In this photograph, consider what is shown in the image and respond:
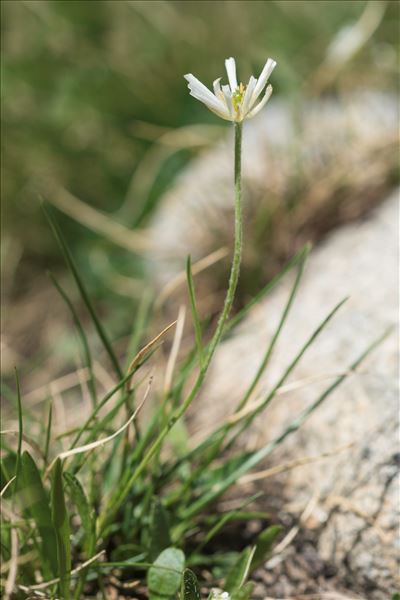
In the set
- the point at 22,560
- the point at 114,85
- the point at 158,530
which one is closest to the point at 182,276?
the point at 158,530

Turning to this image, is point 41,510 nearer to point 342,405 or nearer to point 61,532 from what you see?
point 61,532

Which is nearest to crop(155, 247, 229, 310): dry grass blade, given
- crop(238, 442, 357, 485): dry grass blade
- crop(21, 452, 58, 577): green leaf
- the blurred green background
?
crop(238, 442, 357, 485): dry grass blade

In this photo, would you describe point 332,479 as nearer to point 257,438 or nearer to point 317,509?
point 317,509

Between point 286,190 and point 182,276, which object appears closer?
point 182,276

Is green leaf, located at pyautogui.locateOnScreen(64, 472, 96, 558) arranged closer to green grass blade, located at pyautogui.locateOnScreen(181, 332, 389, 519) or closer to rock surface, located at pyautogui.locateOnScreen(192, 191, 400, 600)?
green grass blade, located at pyautogui.locateOnScreen(181, 332, 389, 519)

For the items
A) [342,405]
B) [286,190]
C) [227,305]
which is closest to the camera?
[227,305]

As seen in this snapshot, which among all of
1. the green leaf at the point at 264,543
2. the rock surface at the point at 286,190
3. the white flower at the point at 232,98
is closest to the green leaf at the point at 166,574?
the green leaf at the point at 264,543
